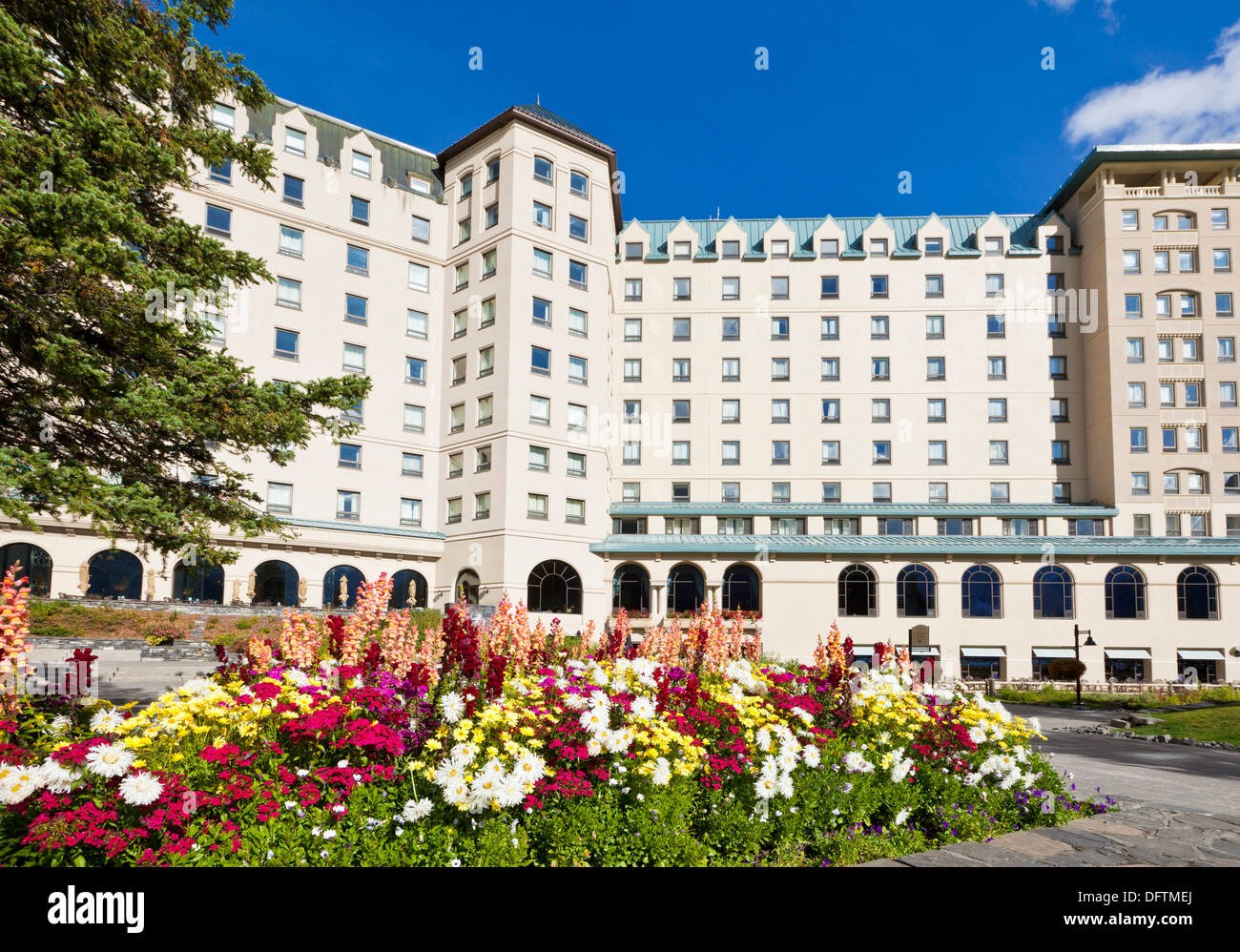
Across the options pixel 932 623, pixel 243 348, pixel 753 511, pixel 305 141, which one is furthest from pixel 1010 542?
pixel 305 141

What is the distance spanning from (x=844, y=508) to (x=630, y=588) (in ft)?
50.4

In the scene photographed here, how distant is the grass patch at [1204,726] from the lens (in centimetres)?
1938

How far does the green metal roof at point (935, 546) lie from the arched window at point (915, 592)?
4.62 ft

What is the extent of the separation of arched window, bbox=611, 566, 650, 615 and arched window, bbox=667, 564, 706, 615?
1.53 metres

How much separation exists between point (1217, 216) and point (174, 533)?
62.6m

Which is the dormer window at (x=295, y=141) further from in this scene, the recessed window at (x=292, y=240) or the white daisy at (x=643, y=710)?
the white daisy at (x=643, y=710)

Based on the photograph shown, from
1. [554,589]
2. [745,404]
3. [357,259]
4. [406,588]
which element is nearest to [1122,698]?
[554,589]

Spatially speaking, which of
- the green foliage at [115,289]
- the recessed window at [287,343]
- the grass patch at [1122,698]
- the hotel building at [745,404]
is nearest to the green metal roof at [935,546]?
the hotel building at [745,404]

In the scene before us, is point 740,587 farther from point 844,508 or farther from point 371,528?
point 371,528

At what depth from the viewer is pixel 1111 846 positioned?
648cm

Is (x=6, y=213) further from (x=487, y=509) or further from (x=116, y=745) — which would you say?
(x=487, y=509)

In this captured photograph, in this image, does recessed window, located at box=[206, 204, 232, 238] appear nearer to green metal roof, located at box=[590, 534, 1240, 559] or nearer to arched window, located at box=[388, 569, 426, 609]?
arched window, located at box=[388, 569, 426, 609]

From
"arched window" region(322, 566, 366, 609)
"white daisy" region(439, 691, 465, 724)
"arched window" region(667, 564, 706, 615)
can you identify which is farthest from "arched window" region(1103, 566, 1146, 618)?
"white daisy" region(439, 691, 465, 724)

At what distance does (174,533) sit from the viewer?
1211 centimetres
